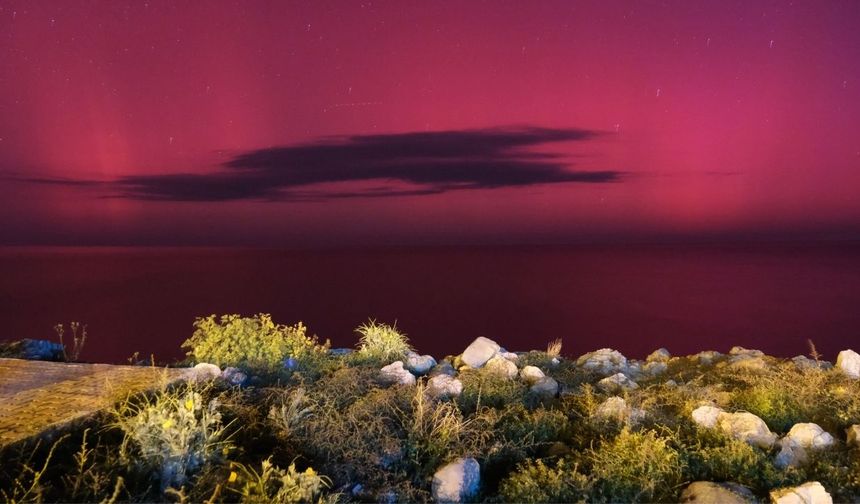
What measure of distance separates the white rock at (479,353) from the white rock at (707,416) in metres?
3.30

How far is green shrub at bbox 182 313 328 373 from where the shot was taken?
7741 millimetres

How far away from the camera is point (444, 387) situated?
6898 mm

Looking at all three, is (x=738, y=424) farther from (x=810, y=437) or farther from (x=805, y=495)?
(x=805, y=495)

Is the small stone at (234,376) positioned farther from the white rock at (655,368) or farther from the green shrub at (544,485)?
the white rock at (655,368)

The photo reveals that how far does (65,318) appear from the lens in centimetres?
3291

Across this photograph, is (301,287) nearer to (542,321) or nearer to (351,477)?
(542,321)

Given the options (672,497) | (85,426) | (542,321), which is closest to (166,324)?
(542,321)

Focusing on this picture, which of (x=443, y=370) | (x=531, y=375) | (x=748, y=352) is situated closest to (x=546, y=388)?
(x=531, y=375)

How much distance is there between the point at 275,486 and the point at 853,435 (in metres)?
5.30

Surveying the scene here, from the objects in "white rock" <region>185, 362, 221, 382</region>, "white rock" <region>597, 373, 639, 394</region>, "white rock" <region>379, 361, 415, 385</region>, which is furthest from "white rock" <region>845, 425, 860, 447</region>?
"white rock" <region>185, 362, 221, 382</region>

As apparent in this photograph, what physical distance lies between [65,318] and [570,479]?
35.5 m

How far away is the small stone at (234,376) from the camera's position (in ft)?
21.9

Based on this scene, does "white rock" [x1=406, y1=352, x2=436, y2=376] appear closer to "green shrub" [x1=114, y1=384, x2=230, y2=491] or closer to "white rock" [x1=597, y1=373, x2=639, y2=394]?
"white rock" [x1=597, y1=373, x2=639, y2=394]

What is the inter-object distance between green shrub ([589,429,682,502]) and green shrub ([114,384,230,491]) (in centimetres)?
296
